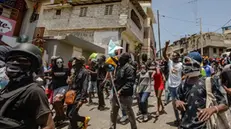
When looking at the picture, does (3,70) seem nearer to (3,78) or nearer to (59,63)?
(3,78)

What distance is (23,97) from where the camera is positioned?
138 cm

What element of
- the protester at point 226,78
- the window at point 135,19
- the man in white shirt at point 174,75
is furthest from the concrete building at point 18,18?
the window at point 135,19

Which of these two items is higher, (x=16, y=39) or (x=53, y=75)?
(x=16, y=39)

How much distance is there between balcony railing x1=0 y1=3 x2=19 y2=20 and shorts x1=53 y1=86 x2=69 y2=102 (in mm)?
7678

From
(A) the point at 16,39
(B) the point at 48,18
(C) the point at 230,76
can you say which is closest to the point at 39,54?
(C) the point at 230,76

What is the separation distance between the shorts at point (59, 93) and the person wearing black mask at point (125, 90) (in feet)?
4.57

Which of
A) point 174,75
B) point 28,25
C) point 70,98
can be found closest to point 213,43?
point 28,25

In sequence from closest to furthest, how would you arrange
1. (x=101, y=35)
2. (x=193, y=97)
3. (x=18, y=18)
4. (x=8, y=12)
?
(x=193, y=97)
(x=8, y=12)
(x=18, y=18)
(x=101, y=35)

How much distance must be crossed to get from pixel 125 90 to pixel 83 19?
1723 centimetres

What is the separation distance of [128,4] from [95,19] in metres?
3.94

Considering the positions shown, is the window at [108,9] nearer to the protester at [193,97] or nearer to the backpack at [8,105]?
the protester at [193,97]

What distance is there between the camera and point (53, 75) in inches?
195

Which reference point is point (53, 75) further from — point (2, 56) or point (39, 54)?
point (39, 54)

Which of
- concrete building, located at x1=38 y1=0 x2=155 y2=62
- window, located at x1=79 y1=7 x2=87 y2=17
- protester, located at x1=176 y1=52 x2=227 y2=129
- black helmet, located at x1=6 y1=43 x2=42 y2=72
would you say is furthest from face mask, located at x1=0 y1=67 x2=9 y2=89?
window, located at x1=79 y1=7 x2=87 y2=17
